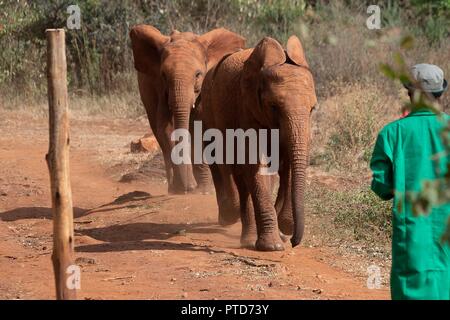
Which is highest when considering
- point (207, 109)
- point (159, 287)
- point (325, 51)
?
point (325, 51)

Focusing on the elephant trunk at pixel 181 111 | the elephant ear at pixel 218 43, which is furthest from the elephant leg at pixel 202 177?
the elephant ear at pixel 218 43

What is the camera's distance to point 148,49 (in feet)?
42.1

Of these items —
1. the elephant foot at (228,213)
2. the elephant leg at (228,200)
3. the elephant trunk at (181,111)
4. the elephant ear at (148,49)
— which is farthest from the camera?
the elephant ear at (148,49)

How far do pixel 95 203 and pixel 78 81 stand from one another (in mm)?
7453

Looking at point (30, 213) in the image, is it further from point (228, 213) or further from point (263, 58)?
point (263, 58)

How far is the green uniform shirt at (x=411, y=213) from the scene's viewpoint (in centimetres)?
538

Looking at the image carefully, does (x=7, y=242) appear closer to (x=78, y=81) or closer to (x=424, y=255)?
(x=424, y=255)

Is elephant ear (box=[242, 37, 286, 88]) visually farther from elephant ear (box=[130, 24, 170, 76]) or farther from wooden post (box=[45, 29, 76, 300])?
elephant ear (box=[130, 24, 170, 76])

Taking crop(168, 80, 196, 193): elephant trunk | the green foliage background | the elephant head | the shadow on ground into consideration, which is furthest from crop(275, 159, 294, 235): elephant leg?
the green foliage background

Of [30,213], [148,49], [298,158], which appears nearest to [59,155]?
[298,158]

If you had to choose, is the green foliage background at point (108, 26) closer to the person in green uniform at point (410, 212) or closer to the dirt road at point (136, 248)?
the dirt road at point (136, 248)

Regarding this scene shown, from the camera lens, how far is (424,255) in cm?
539

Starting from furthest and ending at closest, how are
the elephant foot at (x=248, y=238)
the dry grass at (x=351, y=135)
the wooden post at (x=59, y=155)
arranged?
the dry grass at (x=351, y=135)
the elephant foot at (x=248, y=238)
the wooden post at (x=59, y=155)
